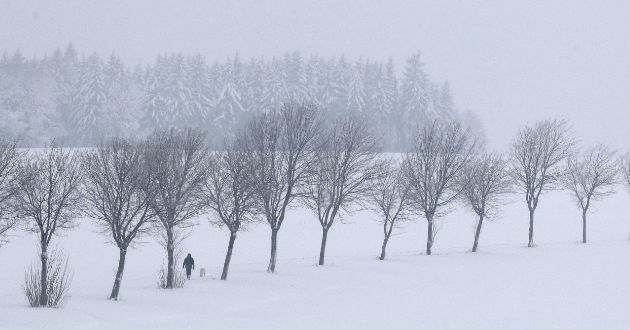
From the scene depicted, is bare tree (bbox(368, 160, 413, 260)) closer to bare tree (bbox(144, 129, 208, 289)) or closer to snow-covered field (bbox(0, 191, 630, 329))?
snow-covered field (bbox(0, 191, 630, 329))

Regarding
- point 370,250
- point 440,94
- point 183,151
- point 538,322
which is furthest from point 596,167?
point 440,94

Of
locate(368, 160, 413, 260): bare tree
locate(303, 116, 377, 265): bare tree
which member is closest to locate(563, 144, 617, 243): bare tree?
locate(368, 160, 413, 260): bare tree

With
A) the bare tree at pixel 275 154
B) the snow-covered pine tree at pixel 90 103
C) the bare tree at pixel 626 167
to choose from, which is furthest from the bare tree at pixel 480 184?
the snow-covered pine tree at pixel 90 103

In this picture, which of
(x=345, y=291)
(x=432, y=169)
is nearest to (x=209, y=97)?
(x=432, y=169)

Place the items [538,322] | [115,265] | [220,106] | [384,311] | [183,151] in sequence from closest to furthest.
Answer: [538,322], [384,311], [183,151], [115,265], [220,106]

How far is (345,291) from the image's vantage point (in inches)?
1041

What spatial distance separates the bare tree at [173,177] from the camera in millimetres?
25281

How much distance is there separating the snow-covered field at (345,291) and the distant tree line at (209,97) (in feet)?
137

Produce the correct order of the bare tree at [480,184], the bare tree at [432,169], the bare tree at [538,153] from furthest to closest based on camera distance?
the bare tree at [538,153], the bare tree at [480,184], the bare tree at [432,169]

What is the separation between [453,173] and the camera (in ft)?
121

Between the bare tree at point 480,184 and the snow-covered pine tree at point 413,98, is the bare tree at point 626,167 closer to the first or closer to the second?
the bare tree at point 480,184

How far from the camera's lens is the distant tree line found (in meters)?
87.4

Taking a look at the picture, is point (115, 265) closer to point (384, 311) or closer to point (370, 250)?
point (370, 250)

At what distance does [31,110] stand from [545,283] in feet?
292
